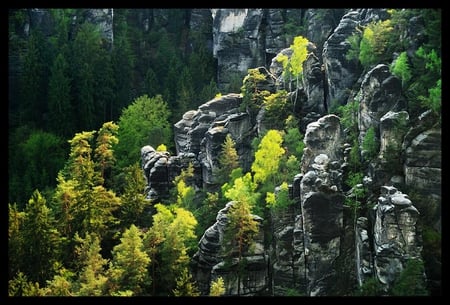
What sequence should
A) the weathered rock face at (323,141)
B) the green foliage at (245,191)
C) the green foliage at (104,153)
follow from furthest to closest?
the green foliage at (104,153) → the green foliage at (245,191) → the weathered rock face at (323,141)

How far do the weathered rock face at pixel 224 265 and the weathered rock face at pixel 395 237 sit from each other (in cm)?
566

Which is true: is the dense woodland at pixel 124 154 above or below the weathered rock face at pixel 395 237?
above

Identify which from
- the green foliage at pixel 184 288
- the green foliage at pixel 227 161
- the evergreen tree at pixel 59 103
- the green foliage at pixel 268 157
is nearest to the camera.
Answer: the green foliage at pixel 184 288

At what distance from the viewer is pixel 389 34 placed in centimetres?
2975

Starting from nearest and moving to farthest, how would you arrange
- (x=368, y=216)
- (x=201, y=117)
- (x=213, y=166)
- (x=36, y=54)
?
1. (x=368, y=216)
2. (x=213, y=166)
3. (x=201, y=117)
4. (x=36, y=54)

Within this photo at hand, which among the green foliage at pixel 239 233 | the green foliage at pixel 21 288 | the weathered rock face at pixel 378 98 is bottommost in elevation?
the green foliage at pixel 21 288

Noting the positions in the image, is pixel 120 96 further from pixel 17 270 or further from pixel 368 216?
pixel 368 216

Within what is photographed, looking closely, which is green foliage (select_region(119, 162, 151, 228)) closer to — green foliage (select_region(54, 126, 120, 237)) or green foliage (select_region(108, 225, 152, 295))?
green foliage (select_region(54, 126, 120, 237))

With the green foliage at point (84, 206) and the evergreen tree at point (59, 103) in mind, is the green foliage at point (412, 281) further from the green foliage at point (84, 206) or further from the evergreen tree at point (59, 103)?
the evergreen tree at point (59, 103)

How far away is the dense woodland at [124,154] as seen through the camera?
26812mm

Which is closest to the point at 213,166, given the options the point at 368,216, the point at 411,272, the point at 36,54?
the point at 368,216

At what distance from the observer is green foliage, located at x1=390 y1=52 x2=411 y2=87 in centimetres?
2784

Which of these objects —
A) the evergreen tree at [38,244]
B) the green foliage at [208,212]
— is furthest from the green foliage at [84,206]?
the green foliage at [208,212]

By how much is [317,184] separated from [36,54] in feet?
85.5
